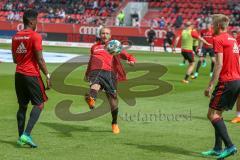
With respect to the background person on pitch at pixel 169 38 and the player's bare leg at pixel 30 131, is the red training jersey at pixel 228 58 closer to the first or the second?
the player's bare leg at pixel 30 131

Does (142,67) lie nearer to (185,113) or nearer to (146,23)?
(185,113)

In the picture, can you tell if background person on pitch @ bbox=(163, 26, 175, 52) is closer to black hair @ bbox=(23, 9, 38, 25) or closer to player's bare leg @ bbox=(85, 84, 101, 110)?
player's bare leg @ bbox=(85, 84, 101, 110)

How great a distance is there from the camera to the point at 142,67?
25.1 m

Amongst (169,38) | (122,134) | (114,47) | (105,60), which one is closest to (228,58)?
(114,47)

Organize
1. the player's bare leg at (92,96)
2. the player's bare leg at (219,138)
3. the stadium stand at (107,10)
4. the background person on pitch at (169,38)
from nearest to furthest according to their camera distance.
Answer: the player's bare leg at (219,138), the player's bare leg at (92,96), the background person on pitch at (169,38), the stadium stand at (107,10)

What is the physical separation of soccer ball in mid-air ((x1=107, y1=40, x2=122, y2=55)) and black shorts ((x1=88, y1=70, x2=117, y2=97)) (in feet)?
1.34

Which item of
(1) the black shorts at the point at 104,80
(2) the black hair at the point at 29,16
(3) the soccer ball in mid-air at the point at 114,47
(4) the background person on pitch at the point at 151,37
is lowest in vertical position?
(4) the background person on pitch at the point at 151,37

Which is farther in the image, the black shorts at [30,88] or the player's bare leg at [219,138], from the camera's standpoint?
the black shorts at [30,88]

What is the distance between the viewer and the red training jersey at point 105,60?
435 inches

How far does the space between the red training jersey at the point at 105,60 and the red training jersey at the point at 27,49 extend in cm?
195

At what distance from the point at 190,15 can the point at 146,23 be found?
366 centimetres

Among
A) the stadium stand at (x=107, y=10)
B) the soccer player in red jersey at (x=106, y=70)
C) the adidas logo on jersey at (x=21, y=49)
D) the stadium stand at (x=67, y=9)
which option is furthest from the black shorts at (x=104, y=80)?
the stadium stand at (x=67, y=9)

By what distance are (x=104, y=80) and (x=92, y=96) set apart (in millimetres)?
505

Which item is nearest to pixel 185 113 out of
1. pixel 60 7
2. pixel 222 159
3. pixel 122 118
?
pixel 122 118
